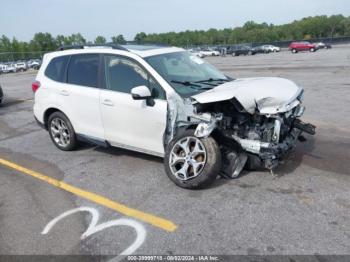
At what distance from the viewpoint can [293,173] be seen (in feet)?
14.7

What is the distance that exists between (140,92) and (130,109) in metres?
0.46

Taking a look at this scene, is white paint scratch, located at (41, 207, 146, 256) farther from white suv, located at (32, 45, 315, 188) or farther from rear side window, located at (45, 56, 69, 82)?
rear side window, located at (45, 56, 69, 82)

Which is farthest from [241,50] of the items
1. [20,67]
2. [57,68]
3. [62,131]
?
[62,131]

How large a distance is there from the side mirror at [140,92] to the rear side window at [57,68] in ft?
6.51

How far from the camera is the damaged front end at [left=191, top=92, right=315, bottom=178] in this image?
4.00 meters

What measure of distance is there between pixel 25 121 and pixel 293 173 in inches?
296

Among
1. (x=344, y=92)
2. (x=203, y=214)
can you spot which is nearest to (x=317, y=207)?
(x=203, y=214)

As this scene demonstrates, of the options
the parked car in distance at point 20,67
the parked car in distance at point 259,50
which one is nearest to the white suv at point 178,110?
the parked car in distance at point 20,67

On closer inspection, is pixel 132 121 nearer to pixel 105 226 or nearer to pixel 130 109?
pixel 130 109

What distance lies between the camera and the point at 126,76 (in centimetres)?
482

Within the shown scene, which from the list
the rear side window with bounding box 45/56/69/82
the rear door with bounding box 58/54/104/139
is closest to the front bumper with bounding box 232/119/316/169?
the rear door with bounding box 58/54/104/139

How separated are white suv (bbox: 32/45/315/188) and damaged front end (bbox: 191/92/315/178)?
0.04ft

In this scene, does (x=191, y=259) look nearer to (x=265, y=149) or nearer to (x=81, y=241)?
(x=81, y=241)

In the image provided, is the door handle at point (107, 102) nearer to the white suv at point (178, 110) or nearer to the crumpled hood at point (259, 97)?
the white suv at point (178, 110)
